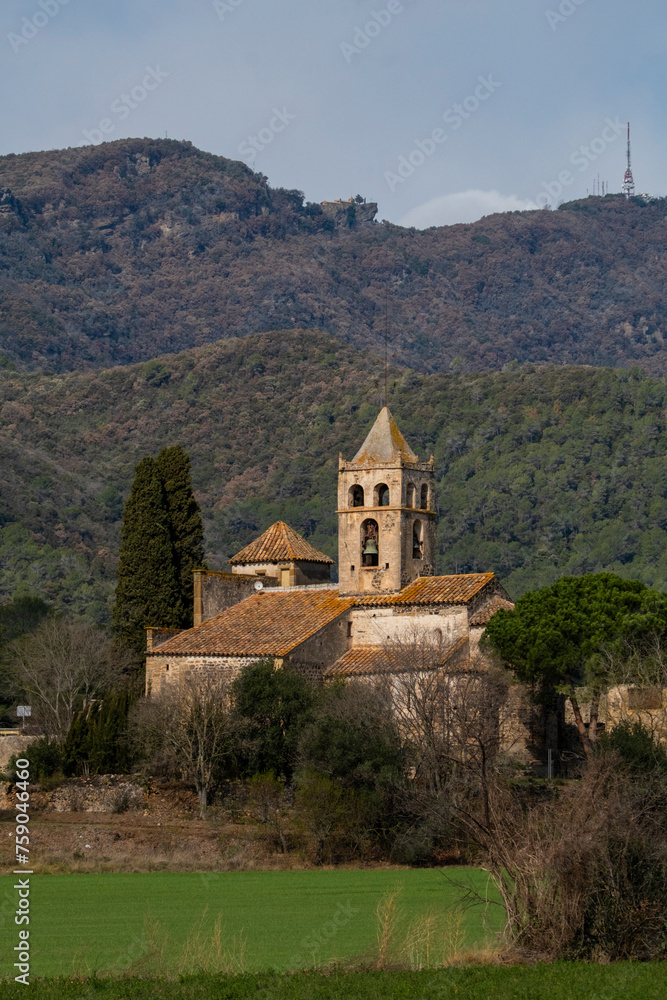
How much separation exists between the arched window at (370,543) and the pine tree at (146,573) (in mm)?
6931

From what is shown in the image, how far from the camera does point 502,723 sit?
124 feet

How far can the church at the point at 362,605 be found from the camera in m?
39.4

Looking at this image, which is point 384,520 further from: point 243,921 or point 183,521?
point 243,921

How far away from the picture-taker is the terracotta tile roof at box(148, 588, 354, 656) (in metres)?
39.8

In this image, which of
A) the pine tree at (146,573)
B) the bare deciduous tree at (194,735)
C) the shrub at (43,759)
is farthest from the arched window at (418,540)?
the shrub at (43,759)

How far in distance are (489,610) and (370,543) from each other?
460 cm

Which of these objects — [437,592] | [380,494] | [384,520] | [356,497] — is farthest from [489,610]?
[356,497]

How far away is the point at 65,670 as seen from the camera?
4875cm

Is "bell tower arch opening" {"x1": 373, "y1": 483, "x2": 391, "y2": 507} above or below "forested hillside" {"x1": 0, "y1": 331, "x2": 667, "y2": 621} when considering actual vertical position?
below

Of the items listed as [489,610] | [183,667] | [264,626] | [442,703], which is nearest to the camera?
[442,703]

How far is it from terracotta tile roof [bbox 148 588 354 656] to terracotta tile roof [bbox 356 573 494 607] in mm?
914

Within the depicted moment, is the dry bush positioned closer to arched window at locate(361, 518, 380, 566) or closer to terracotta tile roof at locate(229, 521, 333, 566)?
arched window at locate(361, 518, 380, 566)

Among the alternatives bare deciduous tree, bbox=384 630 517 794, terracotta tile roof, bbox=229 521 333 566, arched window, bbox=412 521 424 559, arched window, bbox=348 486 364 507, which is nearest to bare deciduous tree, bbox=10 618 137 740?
terracotta tile roof, bbox=229 521 333 566

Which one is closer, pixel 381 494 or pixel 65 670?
pixel 381 494
